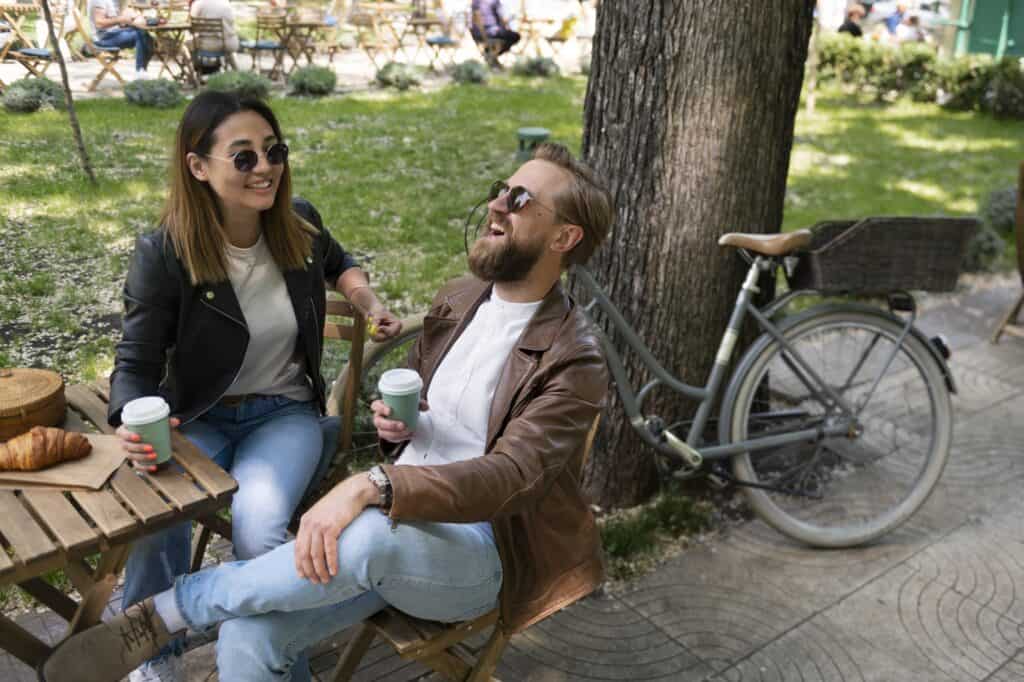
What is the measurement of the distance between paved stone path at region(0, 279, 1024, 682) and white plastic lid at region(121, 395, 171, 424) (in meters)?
1.09

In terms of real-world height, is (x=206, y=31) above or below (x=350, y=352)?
above

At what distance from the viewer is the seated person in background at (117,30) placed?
3.87 metres

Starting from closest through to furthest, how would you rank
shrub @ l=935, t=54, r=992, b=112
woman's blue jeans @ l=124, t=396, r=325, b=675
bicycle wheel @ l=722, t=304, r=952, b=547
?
woman's blue jeans @ l=124, t=396, r=325, b=675, bicycle wheel @ l=722, t=304, r=952, b=547, shrub @ l=935, t=54, r=992, b=112

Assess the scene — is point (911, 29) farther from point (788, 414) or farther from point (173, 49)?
point (173, 49)

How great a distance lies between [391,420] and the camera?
2072 mm

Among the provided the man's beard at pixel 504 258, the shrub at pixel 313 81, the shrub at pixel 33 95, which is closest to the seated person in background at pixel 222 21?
the shrub at pixel 33 95

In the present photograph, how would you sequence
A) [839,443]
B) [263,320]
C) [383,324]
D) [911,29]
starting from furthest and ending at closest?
[911,29] → [839,443] → [383,324] → [263,320]

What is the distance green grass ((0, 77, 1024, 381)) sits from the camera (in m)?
3.80

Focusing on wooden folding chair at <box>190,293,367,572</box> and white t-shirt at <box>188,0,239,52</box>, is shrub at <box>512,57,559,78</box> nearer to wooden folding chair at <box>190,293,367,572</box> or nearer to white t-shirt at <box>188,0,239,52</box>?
white t-shirt at <box>188,0,239,52</box>

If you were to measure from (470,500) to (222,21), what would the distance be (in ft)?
10.9

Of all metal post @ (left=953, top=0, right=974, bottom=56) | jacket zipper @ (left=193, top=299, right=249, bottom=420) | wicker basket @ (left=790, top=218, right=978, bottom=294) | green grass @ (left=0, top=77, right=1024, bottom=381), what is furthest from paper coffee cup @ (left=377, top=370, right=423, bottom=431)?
metal post @ (left=953, top=0, right=974, bottom=56)

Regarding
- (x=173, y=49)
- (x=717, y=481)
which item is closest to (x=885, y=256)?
(x=717, y=481)

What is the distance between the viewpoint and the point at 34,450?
197 cm

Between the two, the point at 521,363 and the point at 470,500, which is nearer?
the point at 470,500
